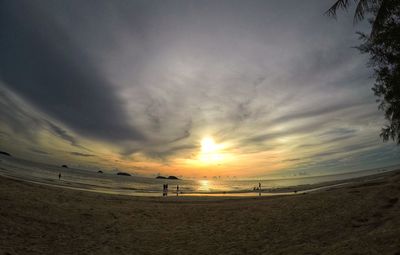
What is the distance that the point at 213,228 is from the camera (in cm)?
1361

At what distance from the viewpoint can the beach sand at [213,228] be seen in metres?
8.66

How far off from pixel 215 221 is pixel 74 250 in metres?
8.24

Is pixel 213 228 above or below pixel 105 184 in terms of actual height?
below

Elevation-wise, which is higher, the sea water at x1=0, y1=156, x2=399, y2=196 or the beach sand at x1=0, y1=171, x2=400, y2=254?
the sea water at x1=0, y1=156, x2=399, y2=196

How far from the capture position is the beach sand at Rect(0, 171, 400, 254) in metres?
8.66

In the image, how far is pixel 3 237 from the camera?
9.17 meters

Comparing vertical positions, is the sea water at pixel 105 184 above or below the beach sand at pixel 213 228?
above

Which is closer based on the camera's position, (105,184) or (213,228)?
(213,228)

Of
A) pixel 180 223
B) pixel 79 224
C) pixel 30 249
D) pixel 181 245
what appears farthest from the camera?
pixel 180 223

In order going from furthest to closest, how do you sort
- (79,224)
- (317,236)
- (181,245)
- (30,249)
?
(79,224) < (181,245) < (317,236) < (30,249)

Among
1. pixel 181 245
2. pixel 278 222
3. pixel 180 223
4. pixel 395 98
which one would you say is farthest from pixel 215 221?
pixel 395 98

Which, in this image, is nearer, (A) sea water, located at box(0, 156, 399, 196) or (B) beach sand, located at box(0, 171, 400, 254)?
(B) beach sand, located at box(0, 171, 400, 254)

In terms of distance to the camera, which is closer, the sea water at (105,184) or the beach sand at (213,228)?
the beach sand at (213,228)

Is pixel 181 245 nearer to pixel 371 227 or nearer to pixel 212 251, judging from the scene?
pixel 212 251
